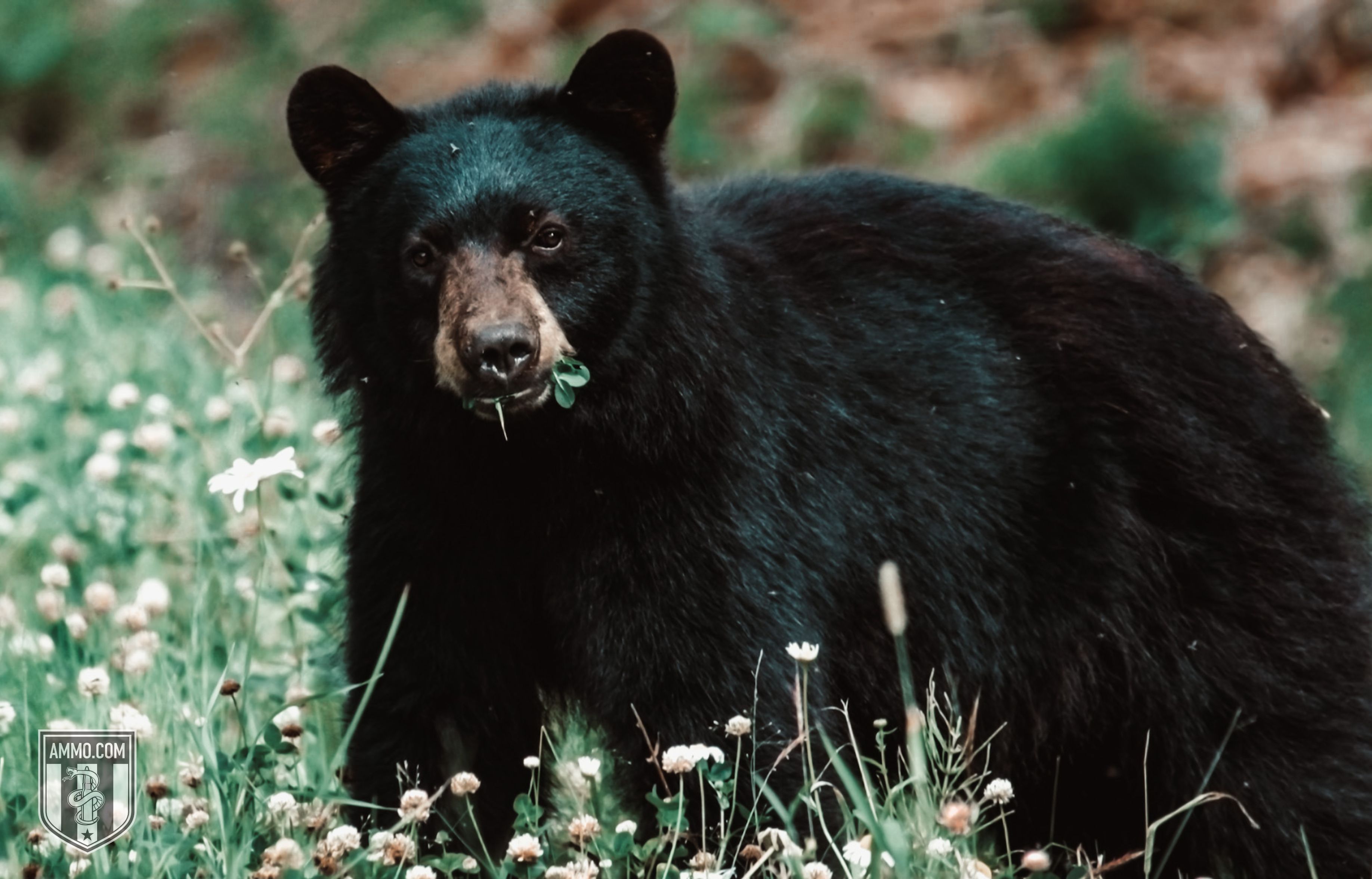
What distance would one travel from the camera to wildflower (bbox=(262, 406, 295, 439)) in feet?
16.5

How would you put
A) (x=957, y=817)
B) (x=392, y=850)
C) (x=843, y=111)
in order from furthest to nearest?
(x=843, y=111), (x=392, y=850), (x=957, y=817)

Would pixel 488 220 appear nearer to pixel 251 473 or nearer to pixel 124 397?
pixel 251 473

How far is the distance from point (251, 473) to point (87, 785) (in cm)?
67

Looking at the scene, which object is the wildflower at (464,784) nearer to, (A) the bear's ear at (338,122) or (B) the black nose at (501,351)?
(B) the black nose at (501,351)

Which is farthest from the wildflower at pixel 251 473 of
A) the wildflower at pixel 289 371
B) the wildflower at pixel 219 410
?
the wildflower at pixel 289 371

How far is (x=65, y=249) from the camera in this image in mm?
7449

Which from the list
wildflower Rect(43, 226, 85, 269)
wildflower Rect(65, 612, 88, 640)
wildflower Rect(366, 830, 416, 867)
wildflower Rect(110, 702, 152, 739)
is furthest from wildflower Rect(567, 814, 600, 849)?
wildflower Rect(43, 226, 85, 269)

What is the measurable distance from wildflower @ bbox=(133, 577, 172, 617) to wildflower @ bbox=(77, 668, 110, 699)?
0.51 metres

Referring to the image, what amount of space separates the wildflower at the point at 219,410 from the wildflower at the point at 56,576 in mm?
692

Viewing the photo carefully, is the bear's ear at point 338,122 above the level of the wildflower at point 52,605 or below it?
above

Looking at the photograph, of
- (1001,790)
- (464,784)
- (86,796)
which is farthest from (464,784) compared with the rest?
(1001,790)

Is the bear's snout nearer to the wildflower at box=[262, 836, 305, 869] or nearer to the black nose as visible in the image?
the black nose

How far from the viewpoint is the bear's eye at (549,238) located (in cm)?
367

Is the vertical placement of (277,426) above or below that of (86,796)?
above
